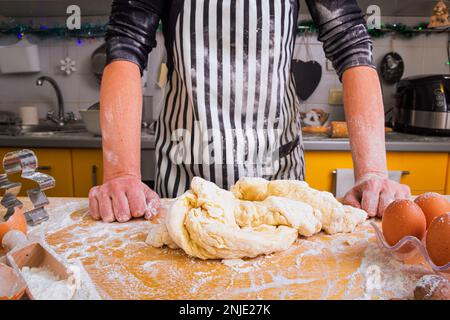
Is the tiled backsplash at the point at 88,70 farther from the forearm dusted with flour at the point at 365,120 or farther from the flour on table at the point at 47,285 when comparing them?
the flour on table at the point at 47,285

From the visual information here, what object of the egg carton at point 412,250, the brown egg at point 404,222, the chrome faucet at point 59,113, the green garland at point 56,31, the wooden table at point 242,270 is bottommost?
the wooden table at point 242,270

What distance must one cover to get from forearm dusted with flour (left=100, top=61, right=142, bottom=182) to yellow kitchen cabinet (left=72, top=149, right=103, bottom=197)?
108 centimetres

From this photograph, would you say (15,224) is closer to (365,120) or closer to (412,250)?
(412,250)

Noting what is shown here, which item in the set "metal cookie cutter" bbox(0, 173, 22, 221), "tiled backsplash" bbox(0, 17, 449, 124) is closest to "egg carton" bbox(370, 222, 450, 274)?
"metal cookie cutter" bbox(0, 173, 22, 221)

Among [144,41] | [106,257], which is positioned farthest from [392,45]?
[106,257]

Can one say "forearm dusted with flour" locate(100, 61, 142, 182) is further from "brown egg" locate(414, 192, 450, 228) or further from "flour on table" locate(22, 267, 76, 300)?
"brown egg" locate(414, 192, 450, 228)

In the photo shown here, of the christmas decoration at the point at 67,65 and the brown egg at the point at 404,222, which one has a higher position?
the christmas decoration at the point at 67,65

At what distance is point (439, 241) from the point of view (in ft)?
1.97

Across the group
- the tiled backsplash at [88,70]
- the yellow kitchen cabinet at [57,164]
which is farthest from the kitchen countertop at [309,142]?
the tiled backsplash at [88,70]

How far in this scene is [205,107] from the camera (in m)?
1.18

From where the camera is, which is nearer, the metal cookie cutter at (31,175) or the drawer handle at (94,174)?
the metal cookie cutter at (31,175)

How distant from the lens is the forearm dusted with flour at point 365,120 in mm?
1016

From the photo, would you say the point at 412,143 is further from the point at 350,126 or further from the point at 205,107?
the point at 205,107

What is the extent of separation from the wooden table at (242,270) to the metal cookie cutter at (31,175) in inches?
2.0
